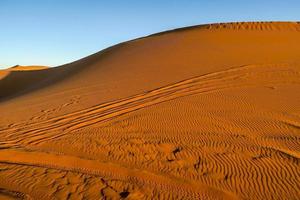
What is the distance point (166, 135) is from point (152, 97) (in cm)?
399

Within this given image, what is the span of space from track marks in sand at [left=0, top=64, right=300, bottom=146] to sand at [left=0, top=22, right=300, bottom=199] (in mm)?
40

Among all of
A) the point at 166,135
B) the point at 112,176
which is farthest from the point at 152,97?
→ the point at 112,176

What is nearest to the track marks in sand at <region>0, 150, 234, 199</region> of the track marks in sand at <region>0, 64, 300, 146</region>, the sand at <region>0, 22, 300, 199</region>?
the sand at <region>0, 22, 300, 199</region>

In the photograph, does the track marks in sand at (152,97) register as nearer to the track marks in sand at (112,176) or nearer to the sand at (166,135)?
the sand at (166,135)

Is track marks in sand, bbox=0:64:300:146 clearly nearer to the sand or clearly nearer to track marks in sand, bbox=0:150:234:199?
the sand

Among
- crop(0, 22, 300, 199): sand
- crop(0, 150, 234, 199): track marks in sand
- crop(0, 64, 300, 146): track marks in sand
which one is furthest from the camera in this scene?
crop(0, 64, 300, 146): track marks in sand

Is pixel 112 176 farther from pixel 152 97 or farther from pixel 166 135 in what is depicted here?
pixel 152 97

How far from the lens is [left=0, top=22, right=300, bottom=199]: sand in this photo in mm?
6531

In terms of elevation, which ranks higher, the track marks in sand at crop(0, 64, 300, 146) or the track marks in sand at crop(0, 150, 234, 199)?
the track marks in sand at crop(0, 64, 300, 146)

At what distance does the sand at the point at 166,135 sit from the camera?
21.4ft

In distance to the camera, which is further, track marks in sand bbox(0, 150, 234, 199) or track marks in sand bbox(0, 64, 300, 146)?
track marks in sand bbox(0, 64, 300, 146)

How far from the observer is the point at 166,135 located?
29.9 feet

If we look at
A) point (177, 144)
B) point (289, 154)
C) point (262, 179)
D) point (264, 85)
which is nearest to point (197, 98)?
point (264, 85)

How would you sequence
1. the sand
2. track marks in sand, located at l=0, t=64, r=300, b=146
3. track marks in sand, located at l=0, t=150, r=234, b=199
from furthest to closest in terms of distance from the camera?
1. track marks in sand, located at l=0, t=64, r=300, b=146
2. the sand
3. track marks in sand, located at l=0, t=150, r=234, b=199
